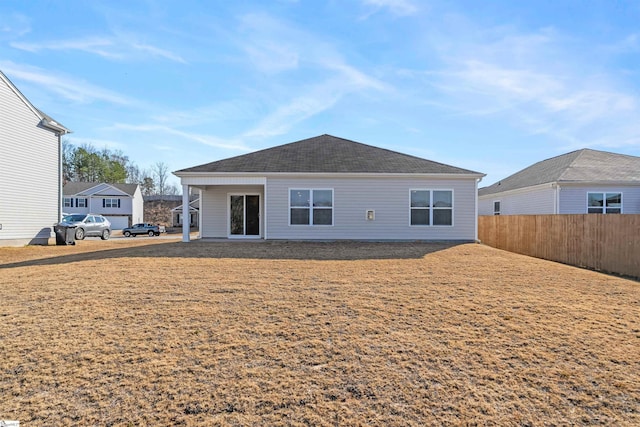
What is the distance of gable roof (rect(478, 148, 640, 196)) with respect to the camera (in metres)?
15.0

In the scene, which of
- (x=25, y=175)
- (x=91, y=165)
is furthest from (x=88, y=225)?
(x=91, y=165)

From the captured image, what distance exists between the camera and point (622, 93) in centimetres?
1408

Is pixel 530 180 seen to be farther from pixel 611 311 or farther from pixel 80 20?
pixel 80 20

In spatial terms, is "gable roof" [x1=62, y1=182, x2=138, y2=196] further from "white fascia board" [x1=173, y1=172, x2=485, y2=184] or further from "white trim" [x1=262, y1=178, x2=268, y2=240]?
"white trim" [x1=262, y1=178, x2=268, y2=240]

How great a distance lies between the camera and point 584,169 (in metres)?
16.0

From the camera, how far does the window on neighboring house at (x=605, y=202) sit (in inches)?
587

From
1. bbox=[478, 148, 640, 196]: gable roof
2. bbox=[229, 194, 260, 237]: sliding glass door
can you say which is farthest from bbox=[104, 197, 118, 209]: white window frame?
bbox=[478, 148, 640, 196]: gable roof

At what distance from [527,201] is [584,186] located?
2.99 meters

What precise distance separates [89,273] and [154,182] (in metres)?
62.6

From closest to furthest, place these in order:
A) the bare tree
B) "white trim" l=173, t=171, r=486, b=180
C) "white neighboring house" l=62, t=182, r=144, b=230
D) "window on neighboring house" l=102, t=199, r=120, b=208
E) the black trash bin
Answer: "white trim" l=173, t=171, r=486, b=180 → the black trash bin → "white neighboring house" l=62, t=182, r=144, b=230 → "window on neighboring house" l=102, t=199, r=120, b=208 → the bare tree

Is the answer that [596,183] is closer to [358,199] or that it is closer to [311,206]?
[358,199]

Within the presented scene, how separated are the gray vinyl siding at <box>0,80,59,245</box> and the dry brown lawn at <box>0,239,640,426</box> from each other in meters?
9.80

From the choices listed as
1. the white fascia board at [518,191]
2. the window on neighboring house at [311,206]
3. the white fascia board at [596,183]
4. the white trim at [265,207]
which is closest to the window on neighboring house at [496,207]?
the white fascia board at [518,191]

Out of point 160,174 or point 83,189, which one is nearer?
point 83,189
